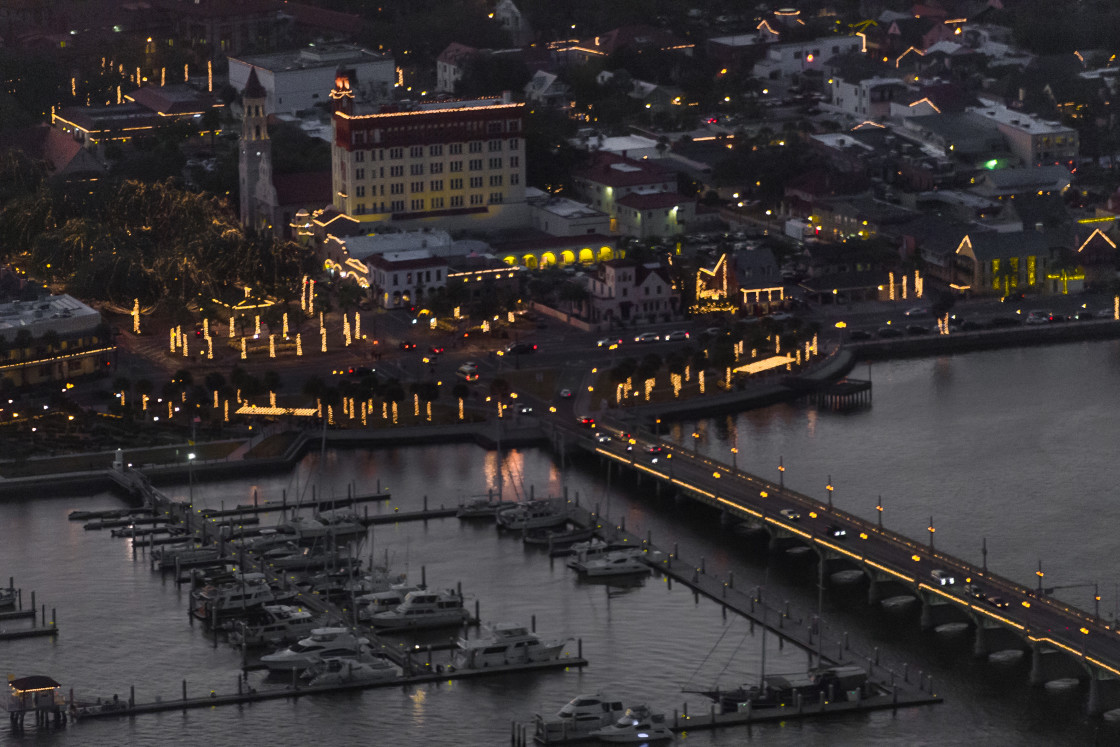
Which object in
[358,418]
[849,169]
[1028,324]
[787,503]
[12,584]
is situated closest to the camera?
[12,584]

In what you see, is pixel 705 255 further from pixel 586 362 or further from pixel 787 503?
pixel 787 503

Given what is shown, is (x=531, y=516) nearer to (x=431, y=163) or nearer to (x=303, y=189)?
(x=431, y=163)

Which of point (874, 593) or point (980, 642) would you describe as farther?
point (874, 593)

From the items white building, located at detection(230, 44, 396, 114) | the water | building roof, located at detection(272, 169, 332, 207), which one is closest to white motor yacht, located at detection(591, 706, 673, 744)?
the water

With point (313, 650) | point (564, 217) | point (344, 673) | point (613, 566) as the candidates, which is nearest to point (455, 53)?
point (564, 217)

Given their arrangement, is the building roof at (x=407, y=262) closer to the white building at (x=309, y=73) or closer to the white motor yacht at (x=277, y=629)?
the white building at (x=309, y=73)

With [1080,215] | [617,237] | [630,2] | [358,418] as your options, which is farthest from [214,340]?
[630,2]
